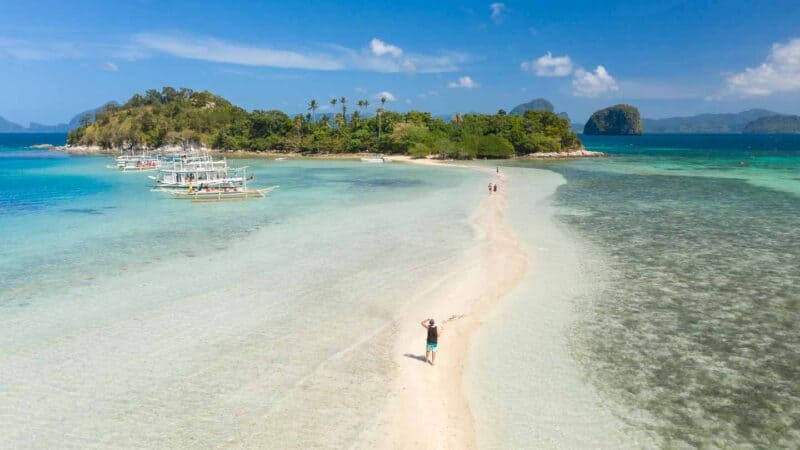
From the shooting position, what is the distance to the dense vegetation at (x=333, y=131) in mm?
114625

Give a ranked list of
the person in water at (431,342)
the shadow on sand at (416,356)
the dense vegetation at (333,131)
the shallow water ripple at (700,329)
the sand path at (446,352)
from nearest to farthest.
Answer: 1. the sand path at (446,352)
2. the shallow water ripple at (700,329)
3. the person in water at (431,342)
4. the shadow on sand at (416,356)
5. the dense vegetation at (333,131)

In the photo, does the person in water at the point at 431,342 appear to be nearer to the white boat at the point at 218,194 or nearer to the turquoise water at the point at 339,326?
the turquoise water at the point at 339,326

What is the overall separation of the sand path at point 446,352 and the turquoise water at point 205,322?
586mm

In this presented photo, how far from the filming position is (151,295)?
20.5 meters

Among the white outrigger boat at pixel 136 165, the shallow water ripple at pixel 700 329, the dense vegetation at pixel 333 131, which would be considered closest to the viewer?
the shallow water ripple at pixel 700 329

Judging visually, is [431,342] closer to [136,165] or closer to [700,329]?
[700,329]

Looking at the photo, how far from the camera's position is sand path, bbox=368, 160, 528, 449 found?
11484mm

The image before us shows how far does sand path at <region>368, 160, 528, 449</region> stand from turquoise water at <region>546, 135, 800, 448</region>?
3.68 metres

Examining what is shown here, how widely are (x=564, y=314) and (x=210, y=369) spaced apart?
12.2 metres

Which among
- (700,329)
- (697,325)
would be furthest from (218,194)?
(700,329)

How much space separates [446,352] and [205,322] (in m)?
8.58

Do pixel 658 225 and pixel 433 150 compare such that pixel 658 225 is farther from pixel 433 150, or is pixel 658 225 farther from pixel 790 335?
pixel 433 150

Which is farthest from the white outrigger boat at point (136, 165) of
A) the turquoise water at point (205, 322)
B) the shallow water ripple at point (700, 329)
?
the shallow water ripple at point (700, 329)

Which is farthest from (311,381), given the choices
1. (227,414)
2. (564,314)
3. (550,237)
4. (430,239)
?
(550,237)
